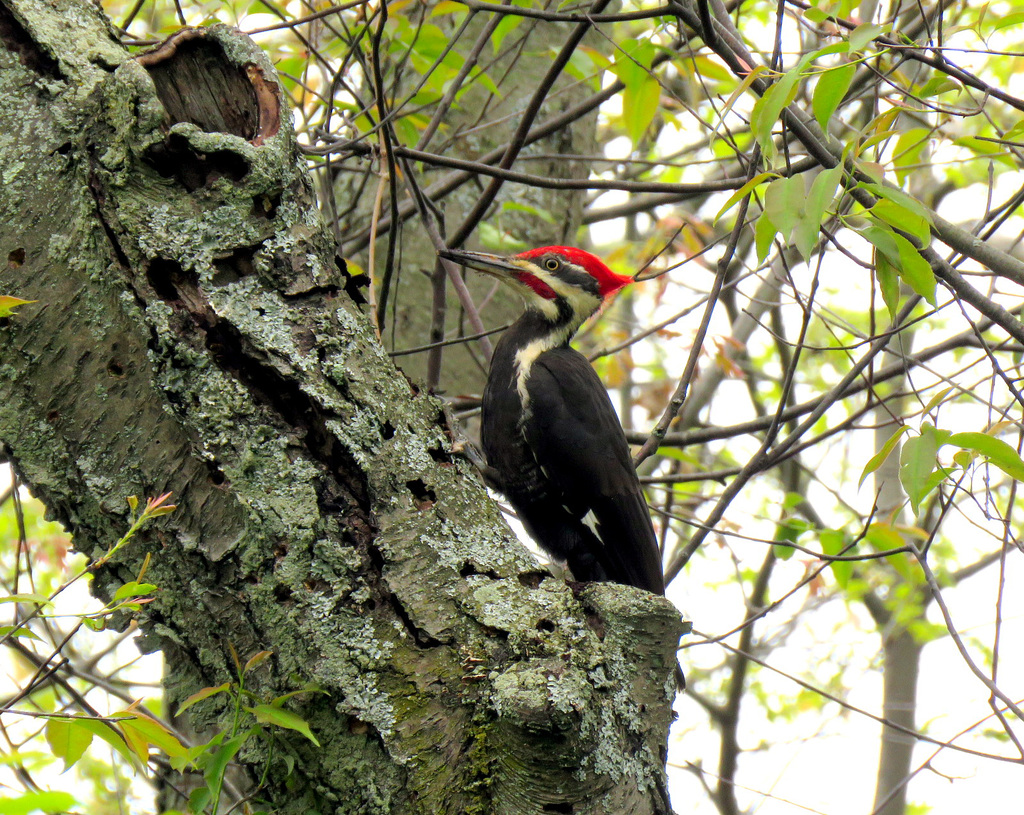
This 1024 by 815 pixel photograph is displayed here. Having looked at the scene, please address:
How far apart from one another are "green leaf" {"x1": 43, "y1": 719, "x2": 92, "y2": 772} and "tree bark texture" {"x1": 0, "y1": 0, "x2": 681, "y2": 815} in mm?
176

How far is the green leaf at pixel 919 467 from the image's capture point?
1.61m

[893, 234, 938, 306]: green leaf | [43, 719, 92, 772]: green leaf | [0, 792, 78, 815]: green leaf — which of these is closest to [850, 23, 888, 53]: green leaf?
[893, 234, 938, 306]: green leaf

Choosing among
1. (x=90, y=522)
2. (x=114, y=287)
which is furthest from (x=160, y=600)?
(x=114, y=287)

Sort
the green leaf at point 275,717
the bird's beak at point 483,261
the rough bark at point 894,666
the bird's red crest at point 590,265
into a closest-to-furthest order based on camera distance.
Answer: the green leaf at point 275,717, the bird's beak at point 483,261, the bird's red crest at point 590,265, the rough bark at point 894,666

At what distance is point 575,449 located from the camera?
276 cm

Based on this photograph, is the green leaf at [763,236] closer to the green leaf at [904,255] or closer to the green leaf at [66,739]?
the green leaf at [904,255]

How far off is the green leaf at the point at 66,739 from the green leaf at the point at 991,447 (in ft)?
4.75

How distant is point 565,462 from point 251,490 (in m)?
1.47

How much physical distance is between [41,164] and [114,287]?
0.73ft

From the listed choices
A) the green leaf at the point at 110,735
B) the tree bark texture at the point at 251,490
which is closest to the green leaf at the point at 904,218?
the tree bark texture at the point at 251,490

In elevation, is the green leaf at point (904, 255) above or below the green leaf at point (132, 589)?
above

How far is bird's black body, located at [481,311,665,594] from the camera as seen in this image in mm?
2729

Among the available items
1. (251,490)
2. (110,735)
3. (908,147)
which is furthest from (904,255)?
(110,735)

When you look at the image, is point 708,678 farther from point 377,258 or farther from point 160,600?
point 160,600
